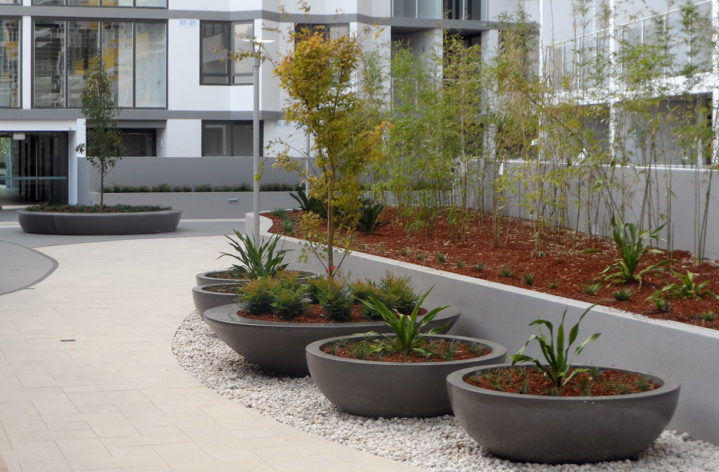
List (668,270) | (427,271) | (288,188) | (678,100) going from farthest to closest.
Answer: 1. (288,188)
2. (678,100)
3. (427,271)
4. (668,270)

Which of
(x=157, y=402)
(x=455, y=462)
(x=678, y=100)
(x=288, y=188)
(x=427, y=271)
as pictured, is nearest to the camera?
(x=455, y=462)

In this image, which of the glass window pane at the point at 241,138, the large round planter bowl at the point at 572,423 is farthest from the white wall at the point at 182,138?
the large round planter bowl at the point at 572,423

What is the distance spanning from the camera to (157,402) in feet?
26.1

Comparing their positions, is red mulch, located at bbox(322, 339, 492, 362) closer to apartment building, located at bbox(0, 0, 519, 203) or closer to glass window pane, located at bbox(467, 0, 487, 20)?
apartment building, located at bbox(0, 0, 519, 203)

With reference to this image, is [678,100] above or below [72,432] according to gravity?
above

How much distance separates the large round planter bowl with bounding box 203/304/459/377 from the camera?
8.54 meters

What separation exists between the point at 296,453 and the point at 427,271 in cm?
393

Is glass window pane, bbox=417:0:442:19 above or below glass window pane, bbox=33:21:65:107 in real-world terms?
above

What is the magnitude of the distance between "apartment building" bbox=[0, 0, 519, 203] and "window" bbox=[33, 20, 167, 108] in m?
0.03

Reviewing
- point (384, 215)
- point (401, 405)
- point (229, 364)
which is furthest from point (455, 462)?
point (384, 215)

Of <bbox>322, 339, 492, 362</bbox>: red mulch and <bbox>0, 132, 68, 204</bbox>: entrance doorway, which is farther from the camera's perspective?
<bbox>0, 132, 68, 204</bbox>: entrance doorway

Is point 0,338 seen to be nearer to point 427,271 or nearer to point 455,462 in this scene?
point 427,271

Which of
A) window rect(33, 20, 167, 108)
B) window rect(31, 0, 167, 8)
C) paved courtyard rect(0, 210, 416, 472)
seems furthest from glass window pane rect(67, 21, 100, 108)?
paved courtyard rect(0, 210, 416, 472)

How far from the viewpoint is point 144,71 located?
34.5 m
